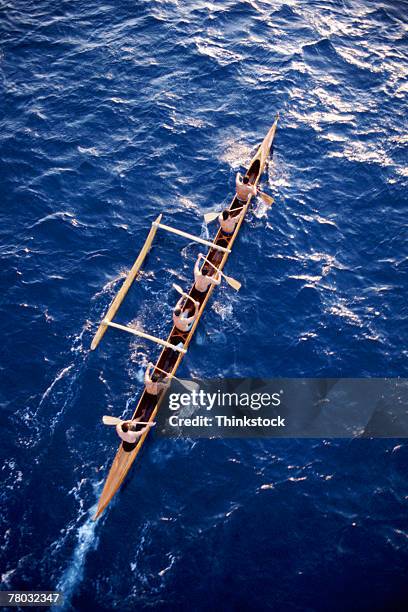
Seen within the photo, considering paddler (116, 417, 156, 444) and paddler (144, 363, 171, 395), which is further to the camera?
paddler (144, 363, 171, 395)

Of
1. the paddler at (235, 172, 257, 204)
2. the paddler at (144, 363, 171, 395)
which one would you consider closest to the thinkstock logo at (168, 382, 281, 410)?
the paddler at (144, 363, 171, 395)

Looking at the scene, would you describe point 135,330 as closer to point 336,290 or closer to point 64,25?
point 336,290

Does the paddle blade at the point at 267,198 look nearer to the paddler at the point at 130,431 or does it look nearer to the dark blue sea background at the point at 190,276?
the dark blue sea background at the point at 190,276

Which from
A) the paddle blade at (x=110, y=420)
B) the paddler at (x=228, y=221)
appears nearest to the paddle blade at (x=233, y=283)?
the paddler at (x=228, y=221)

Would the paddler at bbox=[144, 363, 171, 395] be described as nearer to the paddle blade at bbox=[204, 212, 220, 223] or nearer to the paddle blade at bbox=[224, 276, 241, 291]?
the paddle blade at bbox=[224, 276, 241, 291]

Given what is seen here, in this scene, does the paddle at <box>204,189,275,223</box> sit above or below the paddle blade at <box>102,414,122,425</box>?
above

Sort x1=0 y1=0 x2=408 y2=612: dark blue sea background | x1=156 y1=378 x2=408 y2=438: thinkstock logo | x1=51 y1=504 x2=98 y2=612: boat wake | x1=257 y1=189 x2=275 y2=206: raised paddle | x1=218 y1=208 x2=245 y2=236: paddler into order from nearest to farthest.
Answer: x1=51 y1=504 x2=98 y2=612: boat wake → x1=0 y1=0 x2=408 y2=612: dark blue sea background → x1=156 y1=378 x2=408 y2=438: thinkstock logo → x1=218 y1=208 x2=245 y2=236: paddler → x1=257 y1=189 x2=275 y2=206: raised paddle

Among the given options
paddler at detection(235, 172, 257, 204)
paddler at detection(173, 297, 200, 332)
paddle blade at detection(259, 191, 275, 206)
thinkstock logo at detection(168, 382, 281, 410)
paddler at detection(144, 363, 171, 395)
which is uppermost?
paddler at detection(235, 172, 257, 204)
